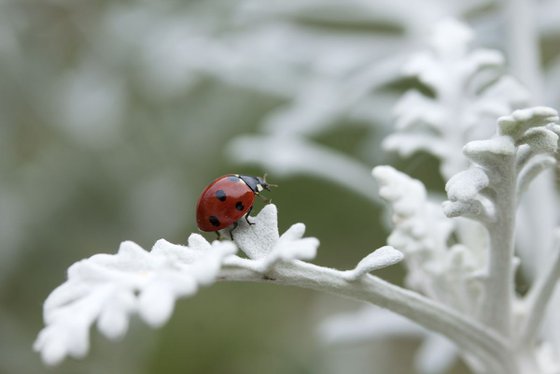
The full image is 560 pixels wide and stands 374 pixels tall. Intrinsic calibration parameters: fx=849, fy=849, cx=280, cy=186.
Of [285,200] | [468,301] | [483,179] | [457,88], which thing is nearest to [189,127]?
[285,200]

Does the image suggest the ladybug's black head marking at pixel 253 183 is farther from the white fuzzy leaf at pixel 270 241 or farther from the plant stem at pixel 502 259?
the plant stem at pixel 502 259

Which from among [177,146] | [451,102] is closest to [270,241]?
[451,102]

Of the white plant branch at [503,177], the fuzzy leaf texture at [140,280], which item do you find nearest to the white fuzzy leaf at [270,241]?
the fuzzy leaf texture at [140,280]

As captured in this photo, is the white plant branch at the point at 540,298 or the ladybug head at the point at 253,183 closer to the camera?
the white plant branch at the point at 540,298

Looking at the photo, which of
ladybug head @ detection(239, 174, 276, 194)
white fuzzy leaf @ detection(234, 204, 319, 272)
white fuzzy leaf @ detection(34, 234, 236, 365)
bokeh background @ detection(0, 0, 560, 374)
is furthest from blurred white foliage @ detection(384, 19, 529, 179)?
bokeh background @ detection(0, 0, 560, 374)

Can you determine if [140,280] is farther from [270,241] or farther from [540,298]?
[540,298]

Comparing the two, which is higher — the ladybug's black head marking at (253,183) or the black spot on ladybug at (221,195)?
the ladybug's black head marking at (253,183)
